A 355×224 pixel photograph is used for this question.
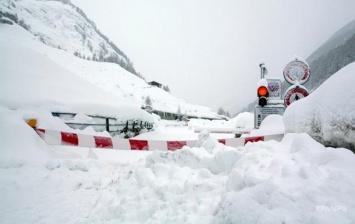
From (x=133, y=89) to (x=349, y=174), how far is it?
8146cm

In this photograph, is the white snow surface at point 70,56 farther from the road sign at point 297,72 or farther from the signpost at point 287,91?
the road sign at point 297,72

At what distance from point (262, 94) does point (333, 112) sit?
13.9 feet

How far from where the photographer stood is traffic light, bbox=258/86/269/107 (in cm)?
682

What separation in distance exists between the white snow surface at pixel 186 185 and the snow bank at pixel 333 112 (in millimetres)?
254

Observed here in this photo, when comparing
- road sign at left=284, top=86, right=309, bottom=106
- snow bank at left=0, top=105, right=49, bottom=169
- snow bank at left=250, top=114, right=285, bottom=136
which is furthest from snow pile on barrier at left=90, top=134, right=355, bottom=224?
road sign at left=284, top=86, right=309, bottom=106

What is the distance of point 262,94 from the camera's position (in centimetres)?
683

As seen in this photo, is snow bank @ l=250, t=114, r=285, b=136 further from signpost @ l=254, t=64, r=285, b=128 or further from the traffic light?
the traffic light

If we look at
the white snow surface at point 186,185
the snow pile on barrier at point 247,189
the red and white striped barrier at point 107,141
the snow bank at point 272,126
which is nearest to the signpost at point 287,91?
the snow bank at point 272,126

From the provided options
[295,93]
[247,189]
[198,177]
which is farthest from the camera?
[295,93]

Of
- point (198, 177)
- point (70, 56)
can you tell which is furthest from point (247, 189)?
point (70, 56)

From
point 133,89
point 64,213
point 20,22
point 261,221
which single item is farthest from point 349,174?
point 20,22

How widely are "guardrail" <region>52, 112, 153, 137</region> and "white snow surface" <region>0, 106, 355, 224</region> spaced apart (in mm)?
1381

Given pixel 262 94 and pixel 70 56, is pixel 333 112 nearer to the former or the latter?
pixel 262 94

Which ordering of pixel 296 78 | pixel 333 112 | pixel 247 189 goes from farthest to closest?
pixel 296 78, pixel 333 112, pixel 247 189
